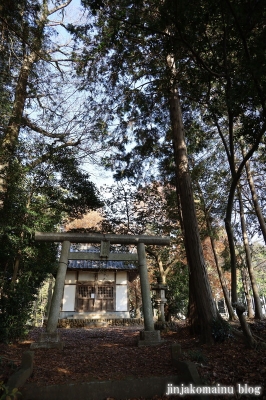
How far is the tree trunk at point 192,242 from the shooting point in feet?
20.5

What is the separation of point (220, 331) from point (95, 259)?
3.97 metres

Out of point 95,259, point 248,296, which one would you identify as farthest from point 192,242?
point 248,296

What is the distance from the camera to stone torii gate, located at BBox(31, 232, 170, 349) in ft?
21.7

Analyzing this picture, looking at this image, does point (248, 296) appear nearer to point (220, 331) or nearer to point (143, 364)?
point (220, 331)

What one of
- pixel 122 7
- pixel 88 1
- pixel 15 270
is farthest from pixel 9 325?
pixel 122 7

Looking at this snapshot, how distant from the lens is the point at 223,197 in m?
13.7

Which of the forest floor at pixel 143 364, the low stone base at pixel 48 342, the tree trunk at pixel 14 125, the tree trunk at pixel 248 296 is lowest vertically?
the forest floor at pixel 143 364

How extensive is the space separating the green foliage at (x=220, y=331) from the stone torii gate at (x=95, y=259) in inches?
64.3

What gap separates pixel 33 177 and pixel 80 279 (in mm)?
11027

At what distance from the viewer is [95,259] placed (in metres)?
7.95

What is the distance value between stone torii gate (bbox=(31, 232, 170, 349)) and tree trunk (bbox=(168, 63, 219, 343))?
1.29 metres

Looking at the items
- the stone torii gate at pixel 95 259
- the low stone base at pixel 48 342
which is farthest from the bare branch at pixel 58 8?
the low stone base at pixel 48 342

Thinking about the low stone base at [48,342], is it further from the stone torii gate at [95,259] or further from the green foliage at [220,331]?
the green foliage at [220,331]

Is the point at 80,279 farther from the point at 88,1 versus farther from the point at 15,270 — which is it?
the point at 88,1
